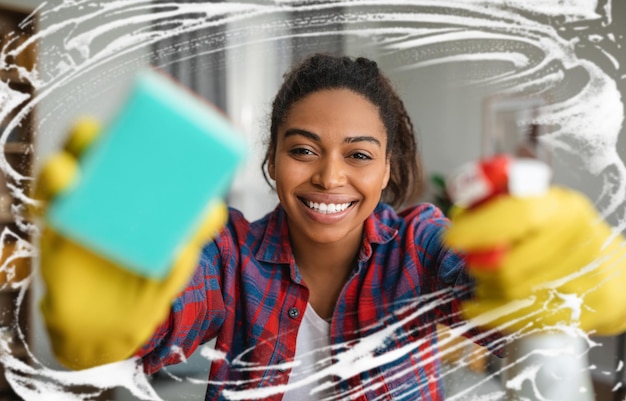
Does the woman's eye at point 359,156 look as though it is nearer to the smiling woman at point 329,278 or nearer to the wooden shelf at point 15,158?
the smiling woman at point 329,278

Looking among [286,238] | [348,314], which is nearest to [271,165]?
[286,238]

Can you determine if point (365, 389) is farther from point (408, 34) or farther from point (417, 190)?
point (408, 34)

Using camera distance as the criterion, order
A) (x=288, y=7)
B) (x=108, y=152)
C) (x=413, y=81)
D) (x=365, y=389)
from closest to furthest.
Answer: (x=108, y=152) → (x=365, y=389) → (x=288, y=7) → (x=413, y=81)

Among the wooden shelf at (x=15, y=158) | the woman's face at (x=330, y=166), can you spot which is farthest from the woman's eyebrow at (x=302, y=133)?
the wooden shelf at (x=15, y=158)

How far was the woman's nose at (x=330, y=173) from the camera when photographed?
624mm

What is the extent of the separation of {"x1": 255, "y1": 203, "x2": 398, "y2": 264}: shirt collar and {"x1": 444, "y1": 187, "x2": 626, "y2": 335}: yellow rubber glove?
20 cm

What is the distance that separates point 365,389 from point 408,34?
498mm

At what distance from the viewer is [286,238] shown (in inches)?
27.9

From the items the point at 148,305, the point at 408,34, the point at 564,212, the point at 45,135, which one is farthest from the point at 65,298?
the point at 408,34

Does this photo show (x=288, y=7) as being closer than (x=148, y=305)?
No

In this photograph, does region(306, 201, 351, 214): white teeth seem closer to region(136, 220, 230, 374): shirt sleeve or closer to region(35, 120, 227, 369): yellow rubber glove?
region(136, 220, 230, 374): shirt sleeve

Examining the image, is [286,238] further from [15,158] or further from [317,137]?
[15,158]

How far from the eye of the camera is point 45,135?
814mm

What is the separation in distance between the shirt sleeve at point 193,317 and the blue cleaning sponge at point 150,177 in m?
0.26
